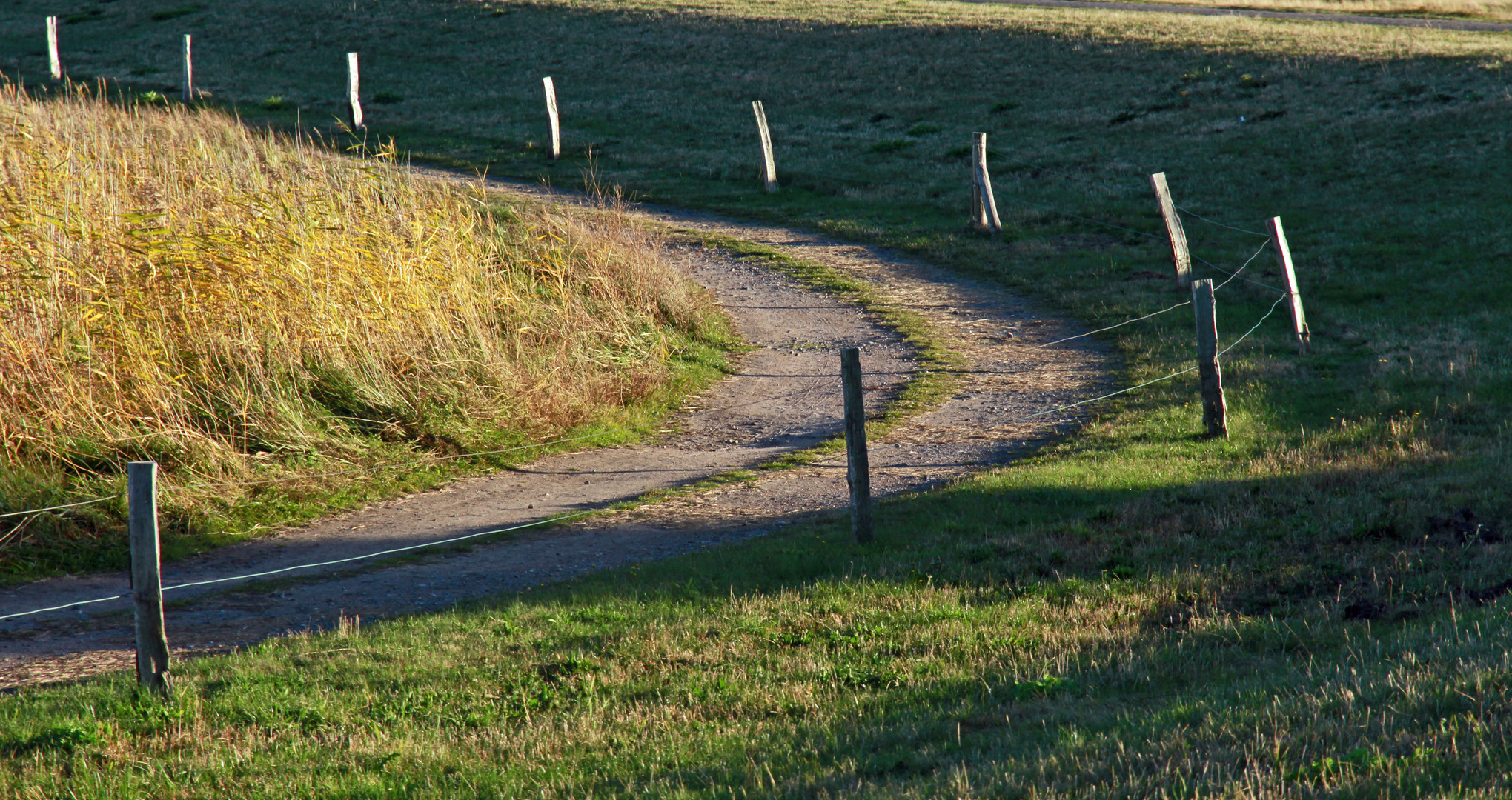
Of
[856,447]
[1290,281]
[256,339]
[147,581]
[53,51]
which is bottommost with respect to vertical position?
[147,581]

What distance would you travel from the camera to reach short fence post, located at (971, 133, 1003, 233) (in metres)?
19.9

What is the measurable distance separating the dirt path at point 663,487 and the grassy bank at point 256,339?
1.76 ft

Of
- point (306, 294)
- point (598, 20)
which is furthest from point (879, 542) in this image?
point (598, 20)

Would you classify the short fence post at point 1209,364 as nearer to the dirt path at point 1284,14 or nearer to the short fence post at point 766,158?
the short fence post at point 766,158

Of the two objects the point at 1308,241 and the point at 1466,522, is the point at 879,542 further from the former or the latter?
the point at 1308,241

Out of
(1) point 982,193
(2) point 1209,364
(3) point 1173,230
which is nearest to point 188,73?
(1) point 982,193

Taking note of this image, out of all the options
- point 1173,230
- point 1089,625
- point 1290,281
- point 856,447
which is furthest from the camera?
point 1173,230

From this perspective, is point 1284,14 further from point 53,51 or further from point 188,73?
point 53,51

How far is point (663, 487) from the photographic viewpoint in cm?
1021

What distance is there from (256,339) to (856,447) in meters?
5.62

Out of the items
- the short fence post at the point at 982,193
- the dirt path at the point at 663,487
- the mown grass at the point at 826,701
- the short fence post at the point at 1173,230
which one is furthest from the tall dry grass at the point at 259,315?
the short fence post at the point at 982,193

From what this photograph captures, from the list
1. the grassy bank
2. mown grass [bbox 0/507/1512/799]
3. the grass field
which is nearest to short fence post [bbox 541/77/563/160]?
the grass field

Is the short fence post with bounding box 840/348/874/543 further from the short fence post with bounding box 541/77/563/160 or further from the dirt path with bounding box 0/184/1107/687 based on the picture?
the short fence post with bounding box 541/77/563/160

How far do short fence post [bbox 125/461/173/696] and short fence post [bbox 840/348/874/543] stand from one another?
424cm
